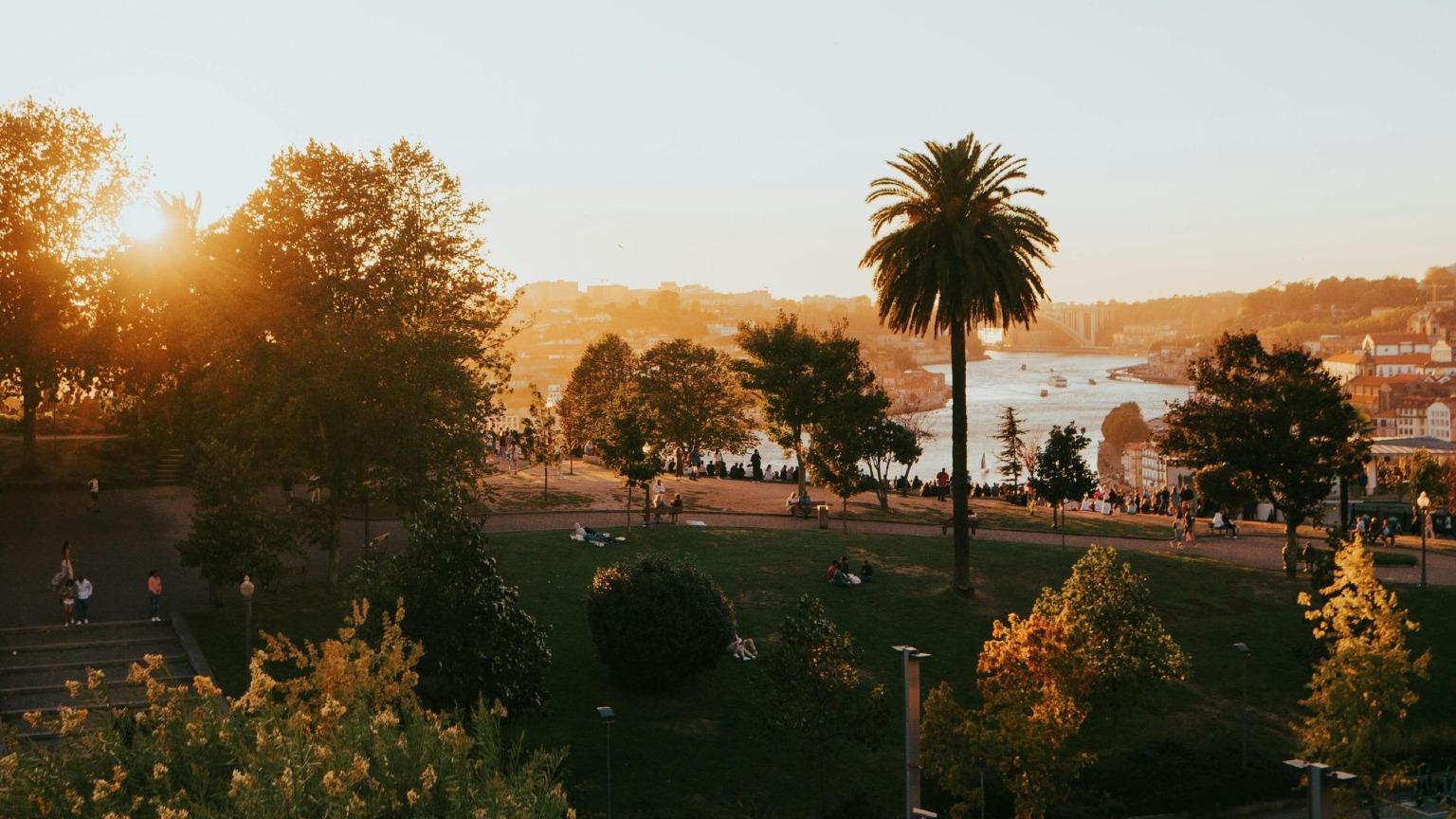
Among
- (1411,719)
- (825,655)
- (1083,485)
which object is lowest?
(1411,719)

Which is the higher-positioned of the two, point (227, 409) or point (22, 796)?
point (227, 409)

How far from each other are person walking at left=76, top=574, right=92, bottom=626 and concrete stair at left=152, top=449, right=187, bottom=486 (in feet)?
61.3

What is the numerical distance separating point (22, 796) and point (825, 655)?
659 inches

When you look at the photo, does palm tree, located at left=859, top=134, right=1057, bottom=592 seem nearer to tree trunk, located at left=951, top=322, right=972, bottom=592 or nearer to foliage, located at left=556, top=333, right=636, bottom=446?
tree trunk, located at left=951, top=322, right=972, bottom=592

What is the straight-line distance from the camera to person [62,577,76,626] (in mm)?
29391

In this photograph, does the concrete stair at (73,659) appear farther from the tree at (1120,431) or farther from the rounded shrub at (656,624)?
the tree at (1120,431)

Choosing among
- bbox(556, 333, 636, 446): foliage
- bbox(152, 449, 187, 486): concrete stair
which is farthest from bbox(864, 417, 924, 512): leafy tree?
bbox(152, 449, 187, 486): concrete stair

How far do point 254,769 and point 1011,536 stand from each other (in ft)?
121

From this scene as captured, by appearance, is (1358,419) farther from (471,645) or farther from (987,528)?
(471,645)

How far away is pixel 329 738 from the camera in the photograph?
486 inches

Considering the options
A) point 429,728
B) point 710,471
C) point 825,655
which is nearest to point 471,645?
point 825,655

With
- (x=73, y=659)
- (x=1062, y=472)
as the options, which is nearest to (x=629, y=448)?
(x=1062, y=472)

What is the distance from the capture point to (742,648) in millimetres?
31516

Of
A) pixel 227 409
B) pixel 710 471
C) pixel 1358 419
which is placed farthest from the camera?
pixel 710 471
